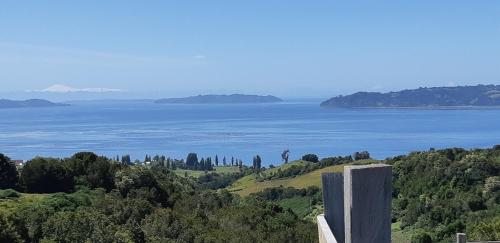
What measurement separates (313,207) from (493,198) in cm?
1340

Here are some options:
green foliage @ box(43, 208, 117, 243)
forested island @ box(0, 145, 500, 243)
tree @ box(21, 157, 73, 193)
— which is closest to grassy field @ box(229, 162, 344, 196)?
forested island @ box(0, 145, 500, 243)

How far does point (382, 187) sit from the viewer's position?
139 cm

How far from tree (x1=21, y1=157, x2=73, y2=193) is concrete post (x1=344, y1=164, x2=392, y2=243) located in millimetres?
26373

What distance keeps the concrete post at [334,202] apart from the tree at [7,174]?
2584 cm

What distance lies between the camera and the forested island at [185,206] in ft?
54.0

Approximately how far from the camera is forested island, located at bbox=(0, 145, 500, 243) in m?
16.5

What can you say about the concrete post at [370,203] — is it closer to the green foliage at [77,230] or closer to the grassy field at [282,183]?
the green foliage at [77,230]

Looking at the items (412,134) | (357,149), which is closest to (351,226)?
(357,149)

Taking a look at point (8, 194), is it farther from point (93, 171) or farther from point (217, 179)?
point (217, 179)

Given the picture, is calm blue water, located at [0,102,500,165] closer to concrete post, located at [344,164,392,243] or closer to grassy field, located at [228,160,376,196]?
grassy field, located at [228,160,376,196]

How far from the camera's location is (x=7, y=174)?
26250 mm

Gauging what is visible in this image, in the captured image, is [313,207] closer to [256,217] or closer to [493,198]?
[493,198]

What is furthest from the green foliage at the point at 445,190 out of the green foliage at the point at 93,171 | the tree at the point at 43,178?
the tree at the point at 43,178

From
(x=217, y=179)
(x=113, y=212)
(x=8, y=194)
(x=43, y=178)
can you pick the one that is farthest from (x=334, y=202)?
(x=217, y=179)
